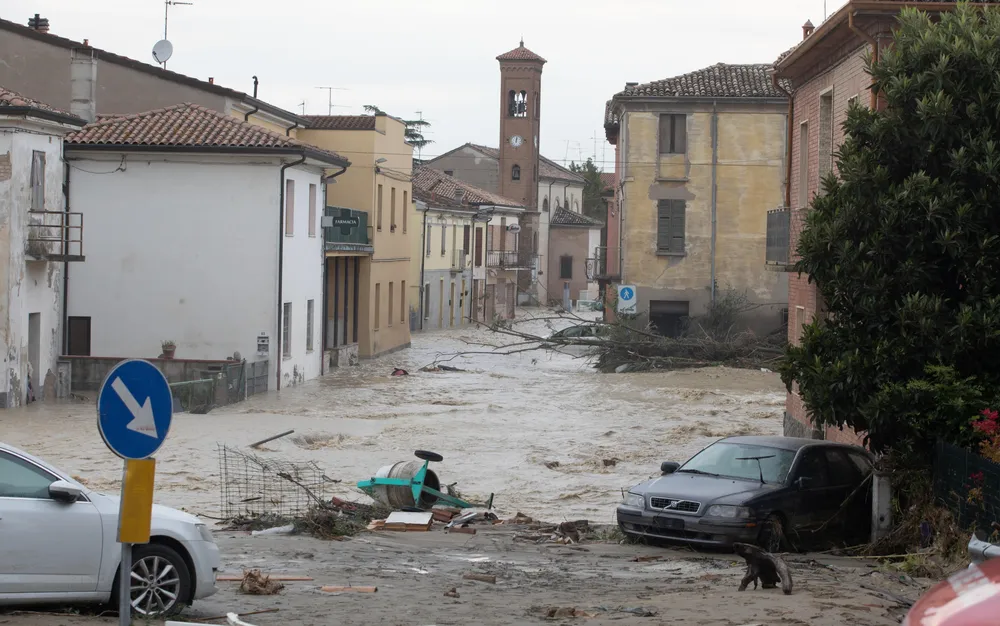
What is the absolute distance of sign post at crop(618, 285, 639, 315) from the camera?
44.1m

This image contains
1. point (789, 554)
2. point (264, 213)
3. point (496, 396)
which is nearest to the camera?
point (789, 554)

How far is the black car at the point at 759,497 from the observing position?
44.6ft

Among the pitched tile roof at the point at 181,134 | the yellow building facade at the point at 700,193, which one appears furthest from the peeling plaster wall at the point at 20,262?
the yellow building facade at the point at 700,193

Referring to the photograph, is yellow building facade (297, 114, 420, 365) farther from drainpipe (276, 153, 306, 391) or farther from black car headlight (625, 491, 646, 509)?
black car headlight (625, 491, 646, 509)

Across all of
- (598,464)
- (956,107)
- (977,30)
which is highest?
(977,30)

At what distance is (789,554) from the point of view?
13.8m

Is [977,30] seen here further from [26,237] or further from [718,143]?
[718,143]

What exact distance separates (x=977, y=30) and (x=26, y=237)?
21.5m

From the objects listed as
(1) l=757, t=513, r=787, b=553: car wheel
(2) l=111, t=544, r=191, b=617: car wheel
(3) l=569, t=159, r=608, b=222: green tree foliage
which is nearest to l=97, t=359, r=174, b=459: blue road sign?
(2) l=111, t=544, r=191, b=617: car wheel

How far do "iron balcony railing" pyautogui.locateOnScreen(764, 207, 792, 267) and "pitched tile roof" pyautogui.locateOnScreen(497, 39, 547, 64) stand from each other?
70.7 meters

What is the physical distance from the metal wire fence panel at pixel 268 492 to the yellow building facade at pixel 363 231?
2130 centimetres

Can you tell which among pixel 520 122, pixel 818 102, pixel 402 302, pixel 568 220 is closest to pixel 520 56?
pixel 520 122

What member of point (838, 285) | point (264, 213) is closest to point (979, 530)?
point (838, 285)

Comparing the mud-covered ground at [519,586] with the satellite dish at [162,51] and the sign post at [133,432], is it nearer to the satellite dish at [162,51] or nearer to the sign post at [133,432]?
the sign post at [133,432]
